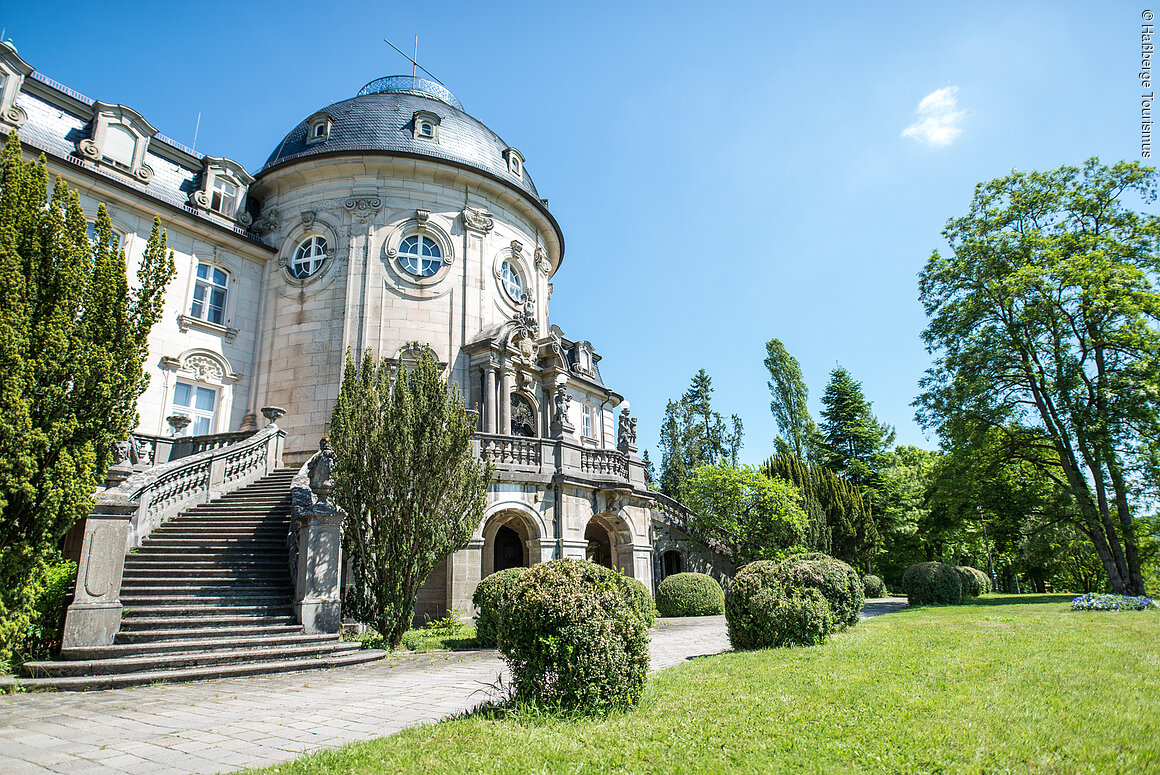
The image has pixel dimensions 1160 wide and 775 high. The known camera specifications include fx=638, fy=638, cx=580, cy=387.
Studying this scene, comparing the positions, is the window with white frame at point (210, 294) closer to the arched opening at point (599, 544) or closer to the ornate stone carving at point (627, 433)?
the ornate stone carving at point (627, 433)

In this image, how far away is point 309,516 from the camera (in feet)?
38.4

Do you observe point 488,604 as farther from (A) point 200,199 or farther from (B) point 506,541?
(A) point 200,199

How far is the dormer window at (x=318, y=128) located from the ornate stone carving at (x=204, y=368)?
898 cm

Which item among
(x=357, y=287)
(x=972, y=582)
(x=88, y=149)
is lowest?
(x=972, y=582)

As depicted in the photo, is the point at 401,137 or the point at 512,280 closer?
the point at 401,137

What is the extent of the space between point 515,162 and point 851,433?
101 ft

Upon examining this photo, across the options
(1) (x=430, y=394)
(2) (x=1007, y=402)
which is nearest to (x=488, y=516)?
(1) (x=430, y=394)

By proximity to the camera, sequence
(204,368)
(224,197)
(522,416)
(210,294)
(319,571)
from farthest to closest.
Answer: (522,416) → (224,197) → (210,294) → (204,368) → (319,571)

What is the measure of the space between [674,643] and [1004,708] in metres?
7.29

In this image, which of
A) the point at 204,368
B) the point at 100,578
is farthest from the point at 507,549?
the point at 100,578

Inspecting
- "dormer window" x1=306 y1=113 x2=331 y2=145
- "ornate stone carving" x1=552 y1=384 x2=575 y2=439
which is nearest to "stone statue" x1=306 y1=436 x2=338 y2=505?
"ornate stone carving" x1=552 y1=384 x2=575 y2=439

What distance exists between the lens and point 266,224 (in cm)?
2342

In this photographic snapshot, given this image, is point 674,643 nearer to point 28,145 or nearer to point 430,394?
point 430,394

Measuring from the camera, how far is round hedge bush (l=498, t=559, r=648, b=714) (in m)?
5.98
